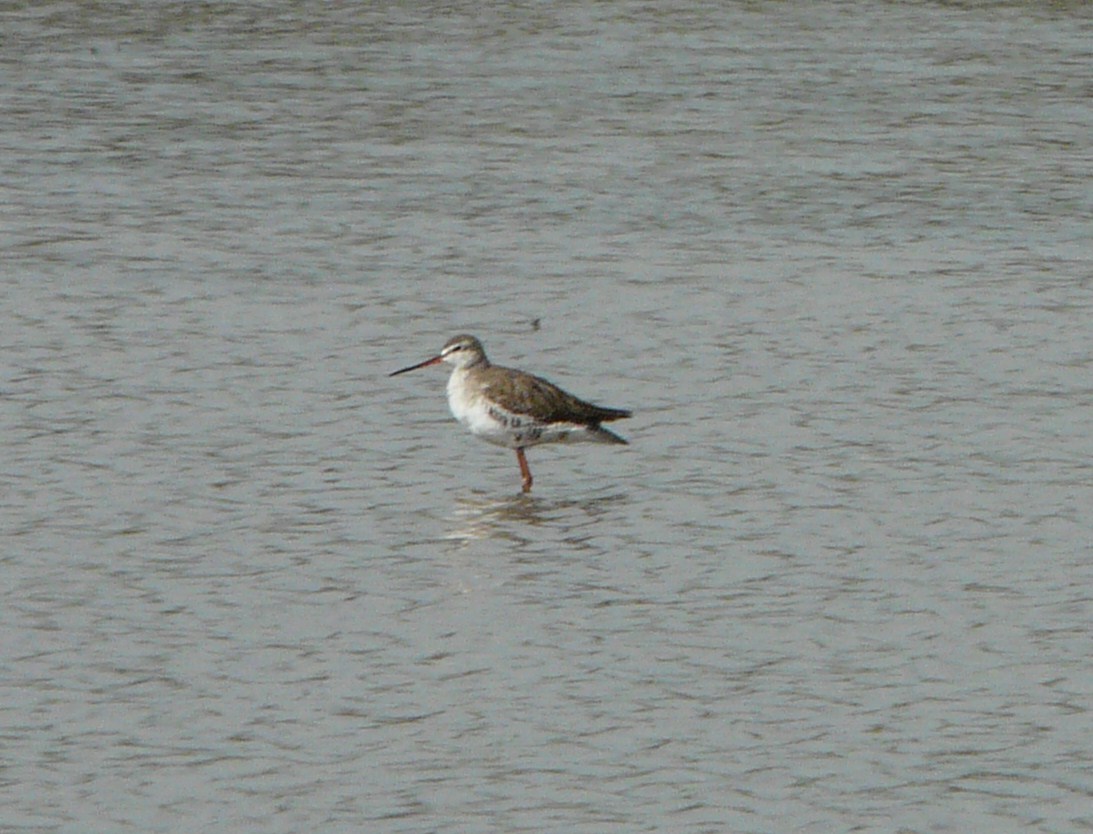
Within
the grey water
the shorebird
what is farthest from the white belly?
the grey water

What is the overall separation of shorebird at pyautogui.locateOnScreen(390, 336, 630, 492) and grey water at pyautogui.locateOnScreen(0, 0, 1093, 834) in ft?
0.91

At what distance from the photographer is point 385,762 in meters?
9.36

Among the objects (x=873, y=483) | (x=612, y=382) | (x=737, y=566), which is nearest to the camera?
(x=737, y=566)

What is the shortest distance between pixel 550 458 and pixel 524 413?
1.04 meters

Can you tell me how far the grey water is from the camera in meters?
9.42

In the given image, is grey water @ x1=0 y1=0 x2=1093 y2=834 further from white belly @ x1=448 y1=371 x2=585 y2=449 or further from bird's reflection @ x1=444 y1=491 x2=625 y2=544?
white belly @ x1=448 y1=371 x2=585 y2=449

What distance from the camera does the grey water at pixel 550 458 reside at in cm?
942

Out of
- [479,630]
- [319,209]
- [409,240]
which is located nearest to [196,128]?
[319,209]

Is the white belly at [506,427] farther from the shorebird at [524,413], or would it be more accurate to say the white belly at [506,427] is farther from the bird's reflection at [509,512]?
the bird's reflection at [509,512]

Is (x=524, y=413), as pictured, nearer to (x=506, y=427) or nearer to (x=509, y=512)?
(x=506, y=427)

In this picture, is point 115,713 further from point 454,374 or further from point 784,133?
point 784,133

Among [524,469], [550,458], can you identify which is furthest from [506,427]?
[550,458]

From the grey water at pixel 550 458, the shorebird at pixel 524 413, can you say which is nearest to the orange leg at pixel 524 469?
the shorebird at pixel 524 413

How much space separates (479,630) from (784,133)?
1394 cm
